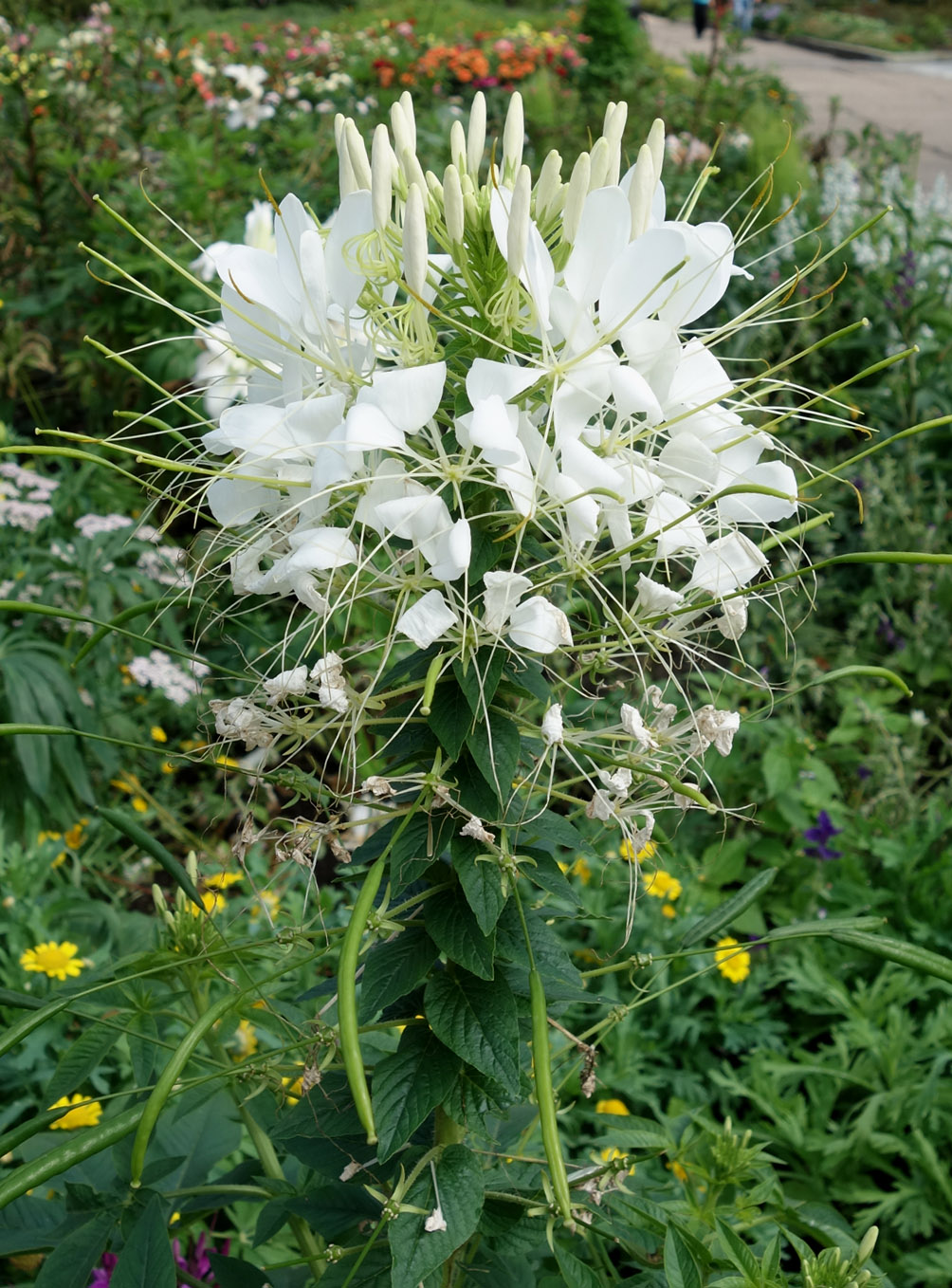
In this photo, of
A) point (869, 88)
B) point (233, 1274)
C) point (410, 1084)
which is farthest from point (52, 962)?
point (869, 88)

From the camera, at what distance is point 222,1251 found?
1.69m

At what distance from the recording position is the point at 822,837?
8.22 feet

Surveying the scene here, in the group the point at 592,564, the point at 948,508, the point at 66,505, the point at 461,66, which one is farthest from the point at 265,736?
the point at 461,66

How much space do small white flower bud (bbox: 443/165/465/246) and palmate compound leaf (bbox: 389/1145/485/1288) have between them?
0.84 m

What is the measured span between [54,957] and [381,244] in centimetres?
150

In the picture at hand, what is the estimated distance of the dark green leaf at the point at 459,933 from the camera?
0.92 meters

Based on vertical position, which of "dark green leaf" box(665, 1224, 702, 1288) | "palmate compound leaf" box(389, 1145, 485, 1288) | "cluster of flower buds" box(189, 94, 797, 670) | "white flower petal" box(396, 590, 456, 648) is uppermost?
"cluster of flower buds" box(189, 94, 797, 670)

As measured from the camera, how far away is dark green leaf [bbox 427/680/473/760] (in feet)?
2.98

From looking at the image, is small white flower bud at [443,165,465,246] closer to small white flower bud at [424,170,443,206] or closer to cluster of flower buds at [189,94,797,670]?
cluster of flower buds at [189,94,797,670]

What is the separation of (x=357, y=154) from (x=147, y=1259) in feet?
3.38

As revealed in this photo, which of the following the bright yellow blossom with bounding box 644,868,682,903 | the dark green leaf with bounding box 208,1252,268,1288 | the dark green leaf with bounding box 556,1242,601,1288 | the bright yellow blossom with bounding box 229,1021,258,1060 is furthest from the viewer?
the bright yellow blossom with bounding box 644,868,682,903

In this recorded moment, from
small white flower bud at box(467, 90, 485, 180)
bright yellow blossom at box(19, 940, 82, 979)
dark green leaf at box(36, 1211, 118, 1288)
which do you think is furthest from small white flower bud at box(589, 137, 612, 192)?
bright yellow blossom at box(19, 940, 82, 979)

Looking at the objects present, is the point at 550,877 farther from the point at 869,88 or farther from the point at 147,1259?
the point at 869,88

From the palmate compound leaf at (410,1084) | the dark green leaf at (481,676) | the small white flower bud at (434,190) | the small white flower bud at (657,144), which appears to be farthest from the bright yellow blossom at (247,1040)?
the small white flower bud at (657,144)
